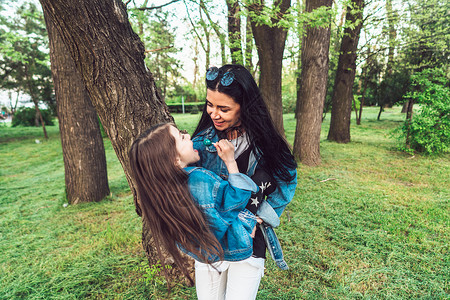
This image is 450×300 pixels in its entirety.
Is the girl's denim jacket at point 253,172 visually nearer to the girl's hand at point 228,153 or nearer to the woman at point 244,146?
the woman at point 244,146

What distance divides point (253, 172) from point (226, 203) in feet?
1.14

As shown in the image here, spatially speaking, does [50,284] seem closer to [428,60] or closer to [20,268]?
[20,268]

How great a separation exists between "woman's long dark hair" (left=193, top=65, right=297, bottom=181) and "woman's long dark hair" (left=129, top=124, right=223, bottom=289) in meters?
0.45

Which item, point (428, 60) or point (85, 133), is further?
point (428, 60)

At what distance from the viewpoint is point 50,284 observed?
8.27ft

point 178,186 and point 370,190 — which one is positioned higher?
point 178,186

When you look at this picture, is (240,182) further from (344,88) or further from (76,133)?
(344,88)

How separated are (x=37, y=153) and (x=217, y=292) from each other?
11304 millimetres

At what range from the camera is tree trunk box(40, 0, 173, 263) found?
1628mm

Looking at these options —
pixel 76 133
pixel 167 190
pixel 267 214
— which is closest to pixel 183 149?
pixel 167 190

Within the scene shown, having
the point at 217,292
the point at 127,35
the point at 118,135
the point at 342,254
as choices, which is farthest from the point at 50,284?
the point at 342,254

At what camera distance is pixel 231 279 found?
144cm

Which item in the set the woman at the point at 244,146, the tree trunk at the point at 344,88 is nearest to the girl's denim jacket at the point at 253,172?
the woman at the point at 244,146

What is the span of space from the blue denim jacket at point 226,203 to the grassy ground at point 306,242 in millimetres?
1404
